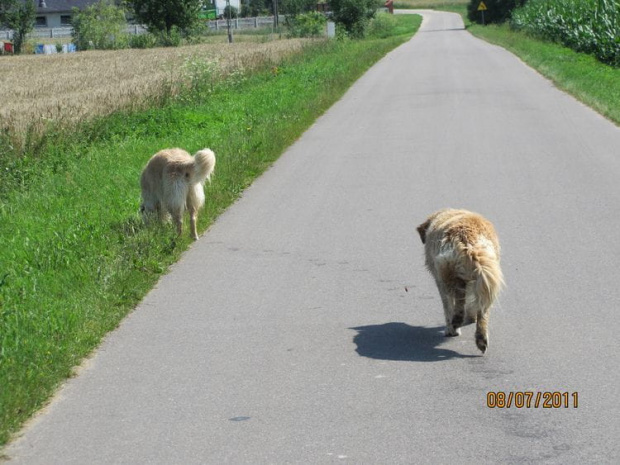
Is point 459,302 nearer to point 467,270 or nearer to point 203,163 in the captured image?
point 467,270

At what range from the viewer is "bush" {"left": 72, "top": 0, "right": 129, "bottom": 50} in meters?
72.8

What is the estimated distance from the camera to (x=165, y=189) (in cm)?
1024

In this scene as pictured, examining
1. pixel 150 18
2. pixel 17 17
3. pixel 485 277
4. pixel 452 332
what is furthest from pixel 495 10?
pixel 485 277

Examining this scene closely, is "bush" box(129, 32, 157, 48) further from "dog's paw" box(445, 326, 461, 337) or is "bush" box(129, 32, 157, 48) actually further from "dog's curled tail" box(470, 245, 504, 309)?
"dog's curled tail" box(470, 245, 504, 309)

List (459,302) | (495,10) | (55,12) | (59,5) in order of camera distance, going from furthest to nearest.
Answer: (59,5) < (55,12) < (495,10) < (459,302)

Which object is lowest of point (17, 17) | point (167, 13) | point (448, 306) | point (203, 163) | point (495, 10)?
point (448, 306)

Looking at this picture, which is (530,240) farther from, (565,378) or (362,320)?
(565,378)

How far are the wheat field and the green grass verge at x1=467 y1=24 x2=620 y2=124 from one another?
9.35m

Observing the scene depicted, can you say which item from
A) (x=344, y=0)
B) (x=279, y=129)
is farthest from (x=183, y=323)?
(x=344, y=0)

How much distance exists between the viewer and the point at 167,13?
224 ft

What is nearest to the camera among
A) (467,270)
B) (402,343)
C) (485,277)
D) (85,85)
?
(485,277)

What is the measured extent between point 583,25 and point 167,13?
36.0m

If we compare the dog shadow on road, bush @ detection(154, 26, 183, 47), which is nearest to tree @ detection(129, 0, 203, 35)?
bush @ detection(154, 26, 183, 47)

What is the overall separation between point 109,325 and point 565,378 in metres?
3.48
